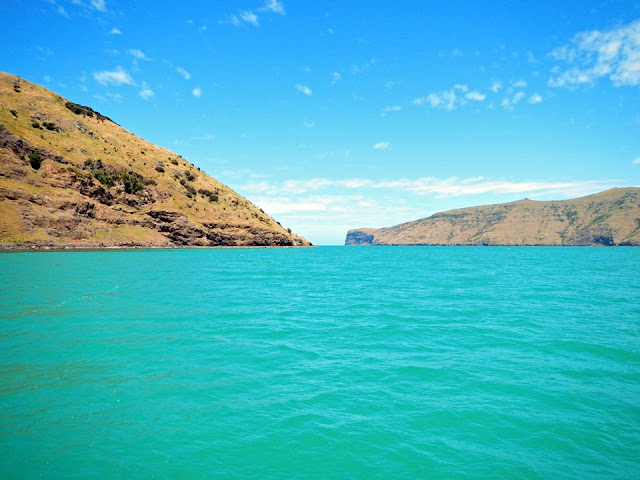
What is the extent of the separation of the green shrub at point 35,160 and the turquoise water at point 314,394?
91.5 m

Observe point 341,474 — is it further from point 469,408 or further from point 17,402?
point 17,402

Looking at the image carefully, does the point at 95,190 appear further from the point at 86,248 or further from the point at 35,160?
the point at 86,248

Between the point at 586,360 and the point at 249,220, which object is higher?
the point at 249,220

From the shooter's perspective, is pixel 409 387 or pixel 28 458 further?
pixel 409 387

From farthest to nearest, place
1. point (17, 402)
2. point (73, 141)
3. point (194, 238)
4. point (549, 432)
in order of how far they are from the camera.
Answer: point (194, 238), point (73, 141), point (17, 402), point (549, 432)

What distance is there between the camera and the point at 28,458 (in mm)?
8086

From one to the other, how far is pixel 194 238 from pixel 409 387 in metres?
124

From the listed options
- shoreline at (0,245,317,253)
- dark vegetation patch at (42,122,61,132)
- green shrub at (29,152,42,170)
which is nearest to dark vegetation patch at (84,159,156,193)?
green shrub at (29,152,42,170)

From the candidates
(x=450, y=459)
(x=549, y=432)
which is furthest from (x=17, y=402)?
(x=549, y=432)

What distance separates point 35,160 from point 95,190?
1606 cm

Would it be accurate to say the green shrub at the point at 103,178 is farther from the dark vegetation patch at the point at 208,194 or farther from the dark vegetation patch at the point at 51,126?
the dark vegetation patch at the point at 208,194

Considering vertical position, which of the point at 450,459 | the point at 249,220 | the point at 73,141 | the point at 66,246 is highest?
the point at 73,141

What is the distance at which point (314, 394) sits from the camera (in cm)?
1198

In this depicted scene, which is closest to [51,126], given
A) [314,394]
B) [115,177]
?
[115,177]
